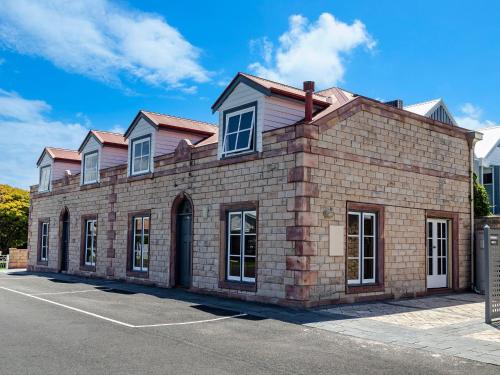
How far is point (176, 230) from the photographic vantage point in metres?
16.1

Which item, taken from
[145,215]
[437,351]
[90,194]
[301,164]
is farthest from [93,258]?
[437,351]

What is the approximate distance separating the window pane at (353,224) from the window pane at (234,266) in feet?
10.3

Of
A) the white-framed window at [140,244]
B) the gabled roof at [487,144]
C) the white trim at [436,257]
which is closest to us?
the white trim at [436,257]

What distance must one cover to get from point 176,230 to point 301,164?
19.5ft

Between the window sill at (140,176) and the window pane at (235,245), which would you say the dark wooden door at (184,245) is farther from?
the window pane at (235,245)

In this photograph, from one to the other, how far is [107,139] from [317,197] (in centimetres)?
1246

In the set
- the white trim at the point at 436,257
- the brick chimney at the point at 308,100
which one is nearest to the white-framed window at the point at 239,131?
the brick chimney at the point at 308,100

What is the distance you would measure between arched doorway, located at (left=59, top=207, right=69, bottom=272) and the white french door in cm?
1613

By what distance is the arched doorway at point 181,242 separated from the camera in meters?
15.8

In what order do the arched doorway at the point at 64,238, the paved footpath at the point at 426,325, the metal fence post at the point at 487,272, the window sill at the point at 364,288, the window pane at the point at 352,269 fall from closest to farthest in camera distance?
the paved footpath at the point at 426,325
the metal fence post at the point at 487,272
the window sill at the point at 364,288
the window pane at the point at 352,269
the arched doorway at the point at 64,238

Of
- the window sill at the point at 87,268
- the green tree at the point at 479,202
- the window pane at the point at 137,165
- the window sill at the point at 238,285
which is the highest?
the window pane at the point at 137,165

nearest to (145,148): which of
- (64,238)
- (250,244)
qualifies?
(250,244)

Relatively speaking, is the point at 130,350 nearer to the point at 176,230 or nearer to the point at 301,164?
the point at 301,164

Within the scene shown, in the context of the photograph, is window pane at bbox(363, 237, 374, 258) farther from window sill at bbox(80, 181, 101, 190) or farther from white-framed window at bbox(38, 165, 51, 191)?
white-framed window at bbox(38, 165, 51, 191)
